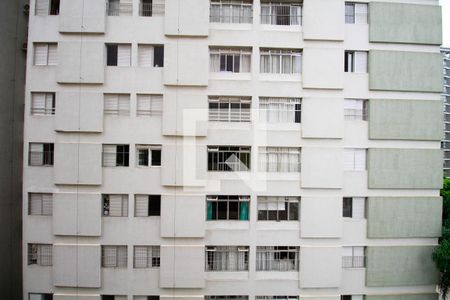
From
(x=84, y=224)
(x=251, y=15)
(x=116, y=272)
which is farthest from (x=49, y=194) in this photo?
(x=251, y=15)

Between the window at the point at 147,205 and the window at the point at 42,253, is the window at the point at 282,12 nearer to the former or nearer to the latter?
the window at the point at 147,205

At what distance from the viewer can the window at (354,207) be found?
9703 millimetres

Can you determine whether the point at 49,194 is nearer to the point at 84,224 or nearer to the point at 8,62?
the point at 84,224

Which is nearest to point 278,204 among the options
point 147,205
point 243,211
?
point 243,211

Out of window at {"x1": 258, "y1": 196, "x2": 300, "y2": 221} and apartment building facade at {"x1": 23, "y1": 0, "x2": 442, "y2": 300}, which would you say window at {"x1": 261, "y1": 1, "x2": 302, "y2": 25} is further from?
window at {"x1": 258, "y1": 196, "x2": 300, "y2": 221}

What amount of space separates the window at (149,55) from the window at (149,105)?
113 cm

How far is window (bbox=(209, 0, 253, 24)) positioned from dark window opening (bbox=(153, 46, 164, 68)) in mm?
2115

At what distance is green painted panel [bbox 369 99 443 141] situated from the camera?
9531mm

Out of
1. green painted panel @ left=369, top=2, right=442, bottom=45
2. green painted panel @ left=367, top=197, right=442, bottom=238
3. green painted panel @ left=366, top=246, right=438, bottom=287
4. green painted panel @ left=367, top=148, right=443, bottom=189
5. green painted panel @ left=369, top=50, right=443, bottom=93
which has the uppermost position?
green painted panel @ left=369, top=2, right=442, bottom=45

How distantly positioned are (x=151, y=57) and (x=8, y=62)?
5594 mm

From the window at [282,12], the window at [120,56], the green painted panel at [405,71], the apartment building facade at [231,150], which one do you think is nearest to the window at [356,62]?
the apartment building facade at [231,150]

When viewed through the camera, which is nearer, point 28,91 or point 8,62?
point 28,91

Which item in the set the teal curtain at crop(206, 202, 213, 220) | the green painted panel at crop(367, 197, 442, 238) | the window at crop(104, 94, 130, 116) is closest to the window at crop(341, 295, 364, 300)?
the green painted panel at crop(367, 197, 442, 238)

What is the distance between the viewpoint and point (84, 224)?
921 centimetres
